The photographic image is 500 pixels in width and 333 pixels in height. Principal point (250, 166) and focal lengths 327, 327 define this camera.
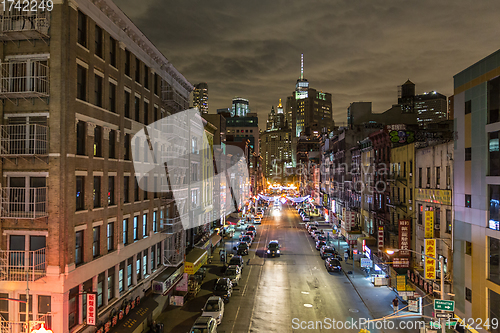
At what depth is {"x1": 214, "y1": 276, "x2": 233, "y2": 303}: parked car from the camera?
29.8 metres

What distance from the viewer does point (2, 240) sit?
54.1 feet

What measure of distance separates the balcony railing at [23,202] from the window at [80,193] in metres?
1.75

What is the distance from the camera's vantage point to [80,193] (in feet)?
58.7

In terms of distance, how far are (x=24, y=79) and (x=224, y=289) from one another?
23209 millimetres

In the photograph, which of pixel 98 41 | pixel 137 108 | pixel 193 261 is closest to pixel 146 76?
pixel 137 108

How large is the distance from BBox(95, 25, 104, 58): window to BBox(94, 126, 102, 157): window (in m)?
4.46

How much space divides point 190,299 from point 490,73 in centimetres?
2870

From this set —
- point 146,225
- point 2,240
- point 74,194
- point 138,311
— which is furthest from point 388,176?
point 2,240

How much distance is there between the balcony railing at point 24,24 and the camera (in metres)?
15.7

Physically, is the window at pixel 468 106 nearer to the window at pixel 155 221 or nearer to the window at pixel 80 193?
the window at pixel 80 193

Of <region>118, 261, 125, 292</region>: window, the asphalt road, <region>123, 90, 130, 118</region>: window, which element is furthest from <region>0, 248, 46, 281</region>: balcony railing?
the asphalt road

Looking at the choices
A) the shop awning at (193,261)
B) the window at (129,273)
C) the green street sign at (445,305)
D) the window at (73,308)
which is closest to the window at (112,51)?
the window at (129,273)

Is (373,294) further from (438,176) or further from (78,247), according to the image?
(78,247)

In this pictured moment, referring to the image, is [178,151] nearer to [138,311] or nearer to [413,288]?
[138,311]
